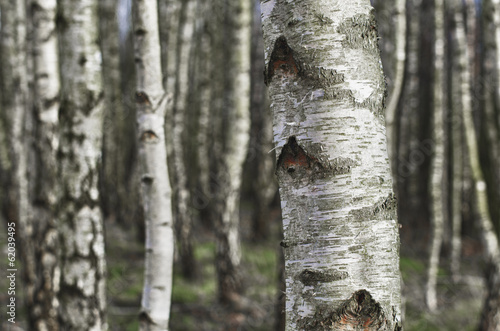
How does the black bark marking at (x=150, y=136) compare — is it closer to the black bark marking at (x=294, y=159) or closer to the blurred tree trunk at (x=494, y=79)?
the black bark marking at (x=294, y=159)

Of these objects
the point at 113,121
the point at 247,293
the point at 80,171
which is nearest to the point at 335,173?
the point at 80,171

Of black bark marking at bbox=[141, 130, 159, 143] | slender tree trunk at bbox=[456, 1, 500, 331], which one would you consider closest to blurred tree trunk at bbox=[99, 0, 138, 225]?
slender tree trunk at bbox=[456, 1, 500, 331]

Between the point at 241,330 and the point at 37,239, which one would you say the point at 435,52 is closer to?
the point at 241,330

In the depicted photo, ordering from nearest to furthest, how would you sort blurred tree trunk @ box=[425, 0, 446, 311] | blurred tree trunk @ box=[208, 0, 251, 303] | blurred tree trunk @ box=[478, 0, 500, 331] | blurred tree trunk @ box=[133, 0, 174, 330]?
1. blurred tree trunk @ box=[133, 0, 174, 330]
2. blurred tree trunk @ box=[478, 0, 500, 331]
3. blurred tree trunk @ box=[208, 0, 251, 303]
4. blurred tree trunk @ box=[425, 0, 446, 311]

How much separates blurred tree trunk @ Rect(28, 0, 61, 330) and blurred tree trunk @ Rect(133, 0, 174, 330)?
1348 millimetres

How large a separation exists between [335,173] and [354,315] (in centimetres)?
40

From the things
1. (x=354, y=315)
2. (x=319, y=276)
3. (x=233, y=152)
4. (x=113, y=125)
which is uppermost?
(x=113, y=125)

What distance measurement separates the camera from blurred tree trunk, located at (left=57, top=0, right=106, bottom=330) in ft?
11.6

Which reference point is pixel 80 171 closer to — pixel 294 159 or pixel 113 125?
pixel 294 159

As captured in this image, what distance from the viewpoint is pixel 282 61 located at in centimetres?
131

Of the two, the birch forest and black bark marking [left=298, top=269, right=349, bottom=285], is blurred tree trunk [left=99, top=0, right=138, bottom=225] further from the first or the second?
black bark marking [left=298, top=269, right=349, bottom=285]

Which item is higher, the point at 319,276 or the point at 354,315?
the point at 319,276

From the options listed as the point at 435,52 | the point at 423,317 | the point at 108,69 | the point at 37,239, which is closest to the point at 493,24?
the point at 435,52

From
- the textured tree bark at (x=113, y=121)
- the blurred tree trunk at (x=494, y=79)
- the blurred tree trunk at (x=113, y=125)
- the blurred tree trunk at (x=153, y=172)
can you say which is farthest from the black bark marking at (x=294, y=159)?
the textured tree bark at (x=113, y=121)
